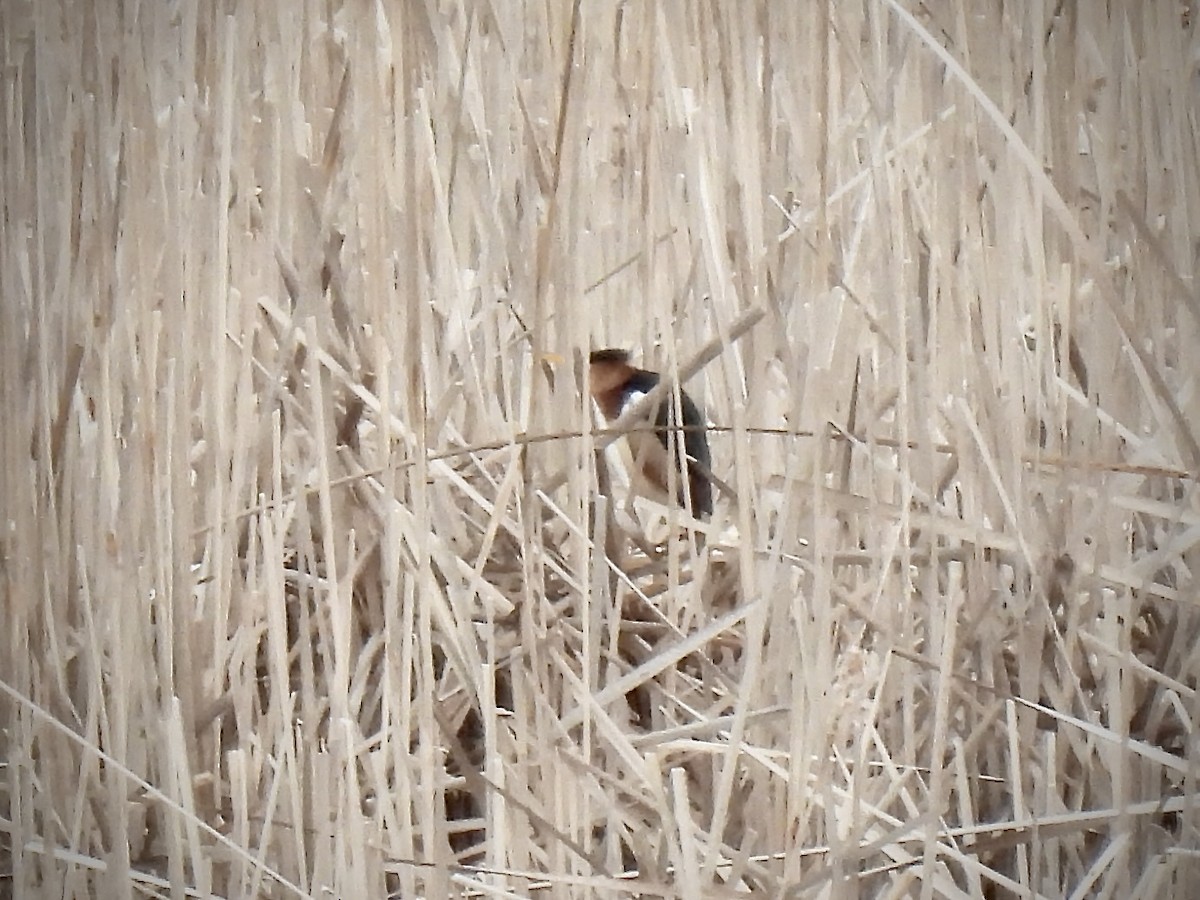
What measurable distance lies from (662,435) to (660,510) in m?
0.06

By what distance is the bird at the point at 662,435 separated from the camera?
0.84 meters

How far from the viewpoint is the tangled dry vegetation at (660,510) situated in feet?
Result: 2.72

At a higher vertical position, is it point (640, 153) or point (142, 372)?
point (640, 153)

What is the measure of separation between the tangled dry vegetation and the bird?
0.02 metres

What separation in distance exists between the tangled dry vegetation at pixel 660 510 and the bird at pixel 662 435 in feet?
0.07

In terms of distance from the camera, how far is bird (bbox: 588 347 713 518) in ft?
2.76

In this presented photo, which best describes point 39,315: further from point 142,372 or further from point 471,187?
point 471,187

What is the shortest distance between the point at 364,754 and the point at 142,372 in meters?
0.38

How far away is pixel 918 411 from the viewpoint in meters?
0.83

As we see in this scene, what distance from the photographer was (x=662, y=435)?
847 millimetres

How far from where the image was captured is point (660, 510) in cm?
87

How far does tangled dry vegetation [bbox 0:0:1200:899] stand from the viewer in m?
0.83

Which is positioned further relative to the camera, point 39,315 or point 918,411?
point 39,315

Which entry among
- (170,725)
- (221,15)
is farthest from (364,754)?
(221,15)
